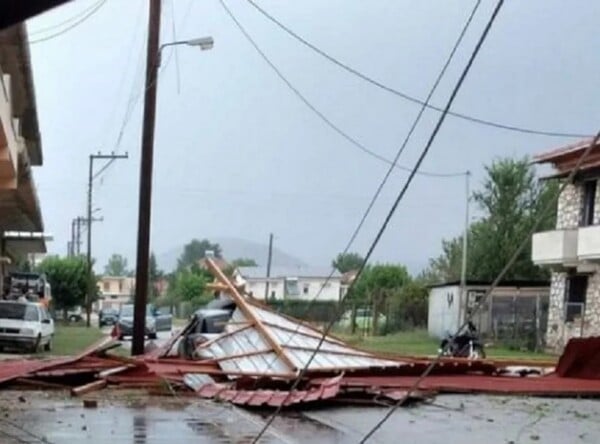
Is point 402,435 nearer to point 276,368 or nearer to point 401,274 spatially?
point 276,368

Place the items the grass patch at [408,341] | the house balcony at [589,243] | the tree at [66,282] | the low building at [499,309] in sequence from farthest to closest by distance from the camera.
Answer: the tree at [66,282] → the low building at [499,309] → the grass patch at [408,341] → the house balcony at [589,243]

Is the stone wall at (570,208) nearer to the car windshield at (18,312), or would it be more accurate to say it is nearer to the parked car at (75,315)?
the car windshield at (18,312)

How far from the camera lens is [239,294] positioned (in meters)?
21.0

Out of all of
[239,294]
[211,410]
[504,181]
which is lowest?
[211,410]

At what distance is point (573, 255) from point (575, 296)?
8.79 feet

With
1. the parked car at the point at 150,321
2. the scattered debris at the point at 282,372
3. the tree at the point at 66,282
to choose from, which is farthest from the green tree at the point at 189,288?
the scattered debris at the point at 282,372

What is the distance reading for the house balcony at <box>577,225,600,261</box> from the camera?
3791cm

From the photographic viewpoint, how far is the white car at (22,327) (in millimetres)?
32719

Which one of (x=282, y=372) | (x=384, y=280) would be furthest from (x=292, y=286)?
(x=282, y=372)

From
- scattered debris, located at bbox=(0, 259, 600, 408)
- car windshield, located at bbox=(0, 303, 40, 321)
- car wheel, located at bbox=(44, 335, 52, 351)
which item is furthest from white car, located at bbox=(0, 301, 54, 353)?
scattered debris, located at bbox=(0, 259, 600, 408)

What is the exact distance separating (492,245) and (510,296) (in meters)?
16.4

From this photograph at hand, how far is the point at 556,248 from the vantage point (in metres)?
40.8

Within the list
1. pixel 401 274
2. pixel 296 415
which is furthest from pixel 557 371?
pixel 401 274

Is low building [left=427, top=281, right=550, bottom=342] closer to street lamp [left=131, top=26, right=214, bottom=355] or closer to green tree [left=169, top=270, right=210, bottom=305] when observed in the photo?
street lamp [left=131, top=26, right=214, bottom=355]
